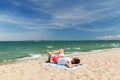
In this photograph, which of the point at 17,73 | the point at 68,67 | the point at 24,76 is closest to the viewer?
the point at 24,76

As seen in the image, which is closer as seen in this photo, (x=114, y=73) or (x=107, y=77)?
(x=107, y=77)

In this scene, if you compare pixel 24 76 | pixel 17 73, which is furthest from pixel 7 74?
pixel 24 76

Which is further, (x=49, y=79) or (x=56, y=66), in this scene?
(x=56, y=66)

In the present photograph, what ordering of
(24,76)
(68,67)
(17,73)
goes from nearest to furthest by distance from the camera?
(24,76) → (17,73) → (68,67)

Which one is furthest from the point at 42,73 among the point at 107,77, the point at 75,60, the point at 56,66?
the point at 107,77

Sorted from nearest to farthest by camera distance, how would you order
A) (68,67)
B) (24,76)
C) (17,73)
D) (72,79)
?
(72,79) < (24,76) < (17,73) < (68,67)

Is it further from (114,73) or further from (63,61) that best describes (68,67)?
(114,73)

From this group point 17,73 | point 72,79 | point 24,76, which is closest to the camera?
point 72,79

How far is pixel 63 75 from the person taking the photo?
21.6 feet

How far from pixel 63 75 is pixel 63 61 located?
1725mm

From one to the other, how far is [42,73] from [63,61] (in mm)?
1652

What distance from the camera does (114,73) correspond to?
6.84 metres

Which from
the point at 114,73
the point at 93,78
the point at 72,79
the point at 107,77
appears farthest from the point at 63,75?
the point at 114,73

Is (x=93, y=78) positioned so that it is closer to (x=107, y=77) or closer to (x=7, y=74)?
(x=107, y=77)
